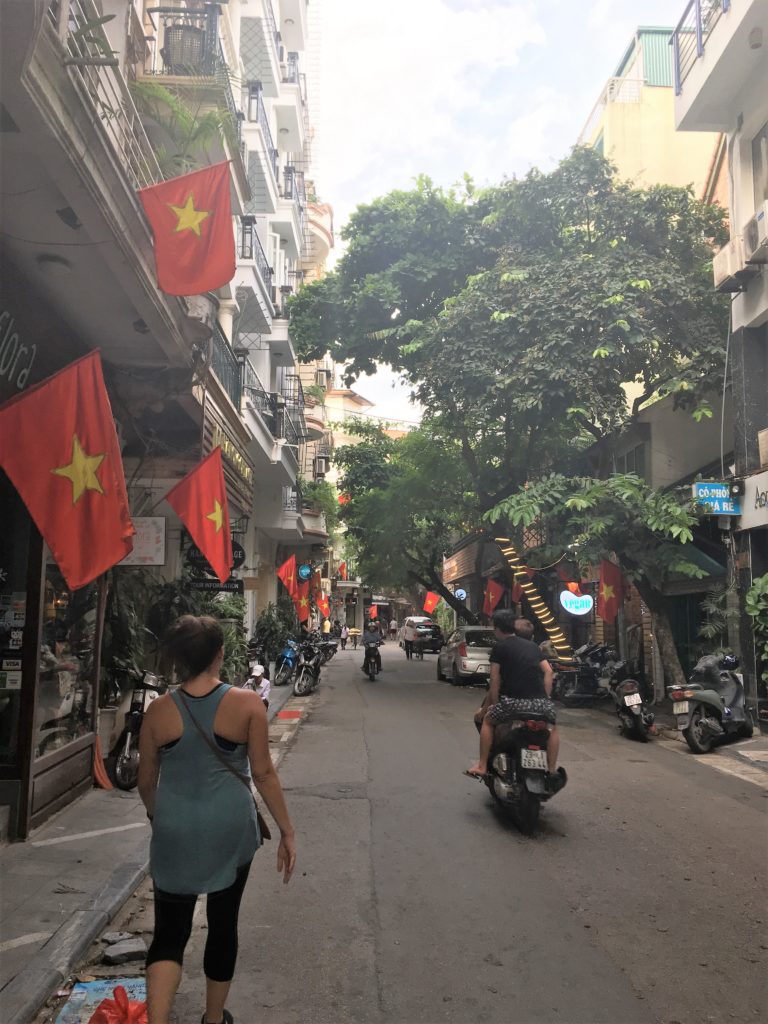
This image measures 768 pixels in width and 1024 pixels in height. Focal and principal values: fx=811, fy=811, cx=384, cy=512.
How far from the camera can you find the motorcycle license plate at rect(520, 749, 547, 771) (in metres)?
6.26

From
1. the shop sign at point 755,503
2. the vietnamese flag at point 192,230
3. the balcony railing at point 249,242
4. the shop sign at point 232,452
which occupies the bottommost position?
the shop sign at point 755,503

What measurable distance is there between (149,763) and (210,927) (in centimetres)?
66

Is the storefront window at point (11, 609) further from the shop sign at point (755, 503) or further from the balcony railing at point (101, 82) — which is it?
the shop sign at point (755, 503)

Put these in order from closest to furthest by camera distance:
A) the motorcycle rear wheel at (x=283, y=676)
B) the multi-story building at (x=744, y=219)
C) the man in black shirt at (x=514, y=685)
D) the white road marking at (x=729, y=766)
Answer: the man in black shirt at (x=514, y=685)
the white road marking at (x=729, y=766)
the multi-story building at (x=744, y=219)
the motorcycle rear wheel at (x=283, y=676)

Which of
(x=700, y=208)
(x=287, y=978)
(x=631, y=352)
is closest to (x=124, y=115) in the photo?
(x=287, y=978)

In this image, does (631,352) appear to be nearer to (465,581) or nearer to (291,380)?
(291,380)

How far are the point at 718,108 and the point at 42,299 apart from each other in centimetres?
1206

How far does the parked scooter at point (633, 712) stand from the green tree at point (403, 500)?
13.7 m

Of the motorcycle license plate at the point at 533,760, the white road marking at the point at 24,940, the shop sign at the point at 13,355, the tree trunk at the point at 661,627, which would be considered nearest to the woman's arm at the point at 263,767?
the white road marking at the point at 24,940

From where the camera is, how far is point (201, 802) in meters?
2.94

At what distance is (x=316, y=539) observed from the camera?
31250mm

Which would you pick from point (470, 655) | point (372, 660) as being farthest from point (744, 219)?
point (372, 660)

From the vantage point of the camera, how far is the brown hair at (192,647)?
10.0 ft

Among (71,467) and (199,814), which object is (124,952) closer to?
(199,814)
